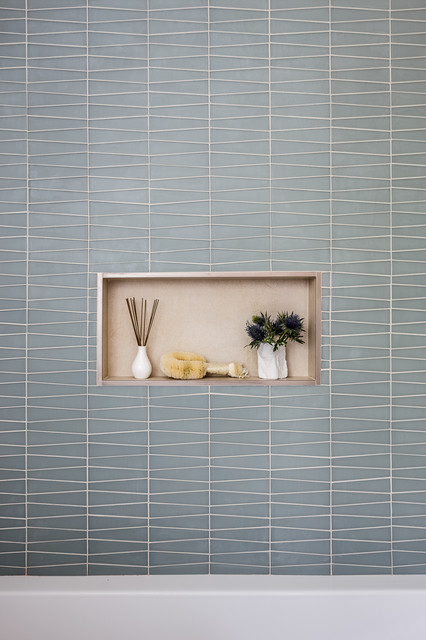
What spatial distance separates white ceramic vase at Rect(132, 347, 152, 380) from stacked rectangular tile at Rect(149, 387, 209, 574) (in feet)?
0.32

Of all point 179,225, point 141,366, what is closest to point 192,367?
point 141,366

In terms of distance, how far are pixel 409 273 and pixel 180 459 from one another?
103 centimetres

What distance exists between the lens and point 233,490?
1.75 m

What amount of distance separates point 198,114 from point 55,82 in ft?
1.70

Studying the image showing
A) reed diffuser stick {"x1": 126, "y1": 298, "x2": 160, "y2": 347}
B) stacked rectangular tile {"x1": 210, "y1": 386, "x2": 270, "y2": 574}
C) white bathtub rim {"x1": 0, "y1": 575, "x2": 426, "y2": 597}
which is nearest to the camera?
white bathtub rim {"x1": 0, "y1": 575, "x2": 426, "y2": 597}

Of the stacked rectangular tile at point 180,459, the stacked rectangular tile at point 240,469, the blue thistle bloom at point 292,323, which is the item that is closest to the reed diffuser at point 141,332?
the stacked rectangular tile at point 180,459

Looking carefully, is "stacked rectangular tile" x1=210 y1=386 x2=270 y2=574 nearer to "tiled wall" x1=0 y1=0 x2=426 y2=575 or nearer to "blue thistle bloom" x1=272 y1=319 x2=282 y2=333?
"tiled wall" x1=0 y1=0 x2=426 y2=575

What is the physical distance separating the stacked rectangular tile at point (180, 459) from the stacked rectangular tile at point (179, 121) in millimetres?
470

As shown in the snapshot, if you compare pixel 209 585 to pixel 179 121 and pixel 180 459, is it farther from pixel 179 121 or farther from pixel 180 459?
pixel 179 121

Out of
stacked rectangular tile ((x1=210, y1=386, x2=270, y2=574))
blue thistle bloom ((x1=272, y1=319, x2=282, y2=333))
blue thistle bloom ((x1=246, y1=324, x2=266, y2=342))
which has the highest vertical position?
blue thistle bloom ((x1=272, y1=319, x2=282, y2=333))

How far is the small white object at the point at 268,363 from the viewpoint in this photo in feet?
5.91

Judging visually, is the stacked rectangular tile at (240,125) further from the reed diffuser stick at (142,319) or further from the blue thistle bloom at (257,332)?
the reed diffuser stick at (142,319)

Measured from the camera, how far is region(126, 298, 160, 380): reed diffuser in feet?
5.98

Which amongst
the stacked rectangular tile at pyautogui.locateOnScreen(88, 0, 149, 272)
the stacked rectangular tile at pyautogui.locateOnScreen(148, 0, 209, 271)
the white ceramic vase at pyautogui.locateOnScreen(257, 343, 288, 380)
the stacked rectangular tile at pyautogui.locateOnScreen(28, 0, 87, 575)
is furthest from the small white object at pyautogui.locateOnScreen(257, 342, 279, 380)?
the stacked rectangular tile at pyautogui.locateOnScreen(28, 0, 87, 575)
